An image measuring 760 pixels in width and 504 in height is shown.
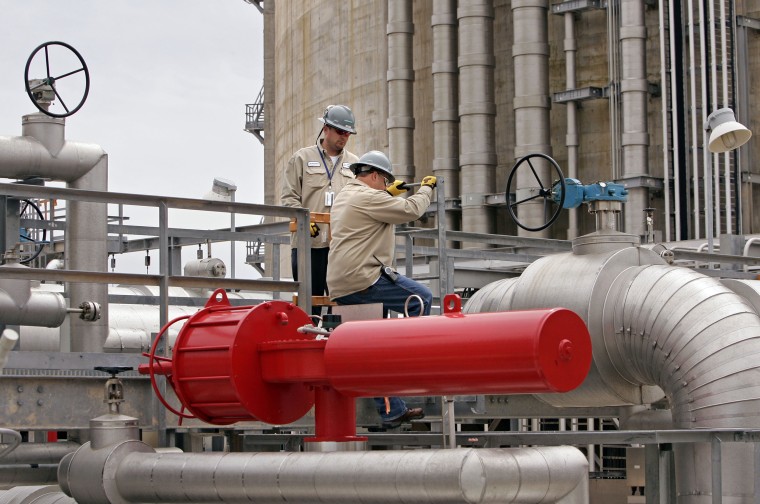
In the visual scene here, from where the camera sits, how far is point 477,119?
23.1m

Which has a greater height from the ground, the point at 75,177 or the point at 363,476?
the point at 75,177

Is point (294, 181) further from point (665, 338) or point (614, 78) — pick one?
point (614, 78)

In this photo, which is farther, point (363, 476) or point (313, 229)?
point (313, 229)

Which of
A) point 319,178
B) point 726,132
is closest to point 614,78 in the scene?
point 726,132

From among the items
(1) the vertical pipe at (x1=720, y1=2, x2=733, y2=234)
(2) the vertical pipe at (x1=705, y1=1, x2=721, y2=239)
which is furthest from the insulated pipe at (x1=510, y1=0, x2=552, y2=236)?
(1) the vertical pipe at (x1=720, y1=2, x2=733, y2=234)

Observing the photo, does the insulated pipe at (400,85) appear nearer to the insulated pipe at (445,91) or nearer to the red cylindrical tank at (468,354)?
the insulated pipe at (445,91)

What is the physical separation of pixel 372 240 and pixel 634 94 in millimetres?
12591

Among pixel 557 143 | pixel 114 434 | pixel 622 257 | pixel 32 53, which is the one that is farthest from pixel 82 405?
pixel 557 143

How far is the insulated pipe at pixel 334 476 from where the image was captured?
648 cm

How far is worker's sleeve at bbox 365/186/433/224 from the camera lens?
8.98m

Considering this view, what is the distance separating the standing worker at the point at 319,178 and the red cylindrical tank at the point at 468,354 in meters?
2.95

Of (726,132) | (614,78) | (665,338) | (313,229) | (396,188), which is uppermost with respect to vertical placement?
(614,78)

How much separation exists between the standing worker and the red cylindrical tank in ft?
9.69

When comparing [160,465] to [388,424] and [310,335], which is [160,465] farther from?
[388,424]
